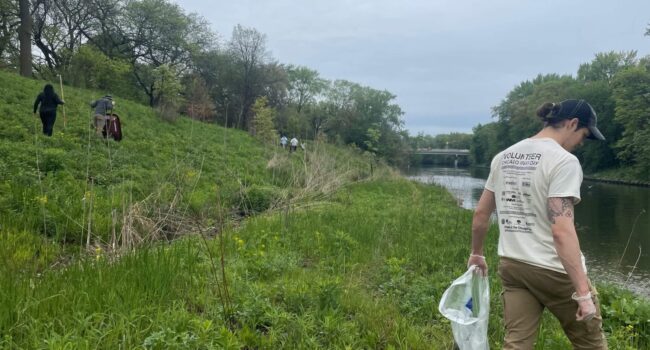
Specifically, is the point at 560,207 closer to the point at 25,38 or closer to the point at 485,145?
the point at 25,38

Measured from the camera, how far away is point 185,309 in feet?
10.4

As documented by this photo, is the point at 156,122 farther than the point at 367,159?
No

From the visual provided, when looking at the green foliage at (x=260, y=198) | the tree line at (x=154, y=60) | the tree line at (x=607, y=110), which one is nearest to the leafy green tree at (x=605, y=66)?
the tree line at (x=607, y=110)

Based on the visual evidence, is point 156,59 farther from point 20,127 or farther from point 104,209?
point 104,209

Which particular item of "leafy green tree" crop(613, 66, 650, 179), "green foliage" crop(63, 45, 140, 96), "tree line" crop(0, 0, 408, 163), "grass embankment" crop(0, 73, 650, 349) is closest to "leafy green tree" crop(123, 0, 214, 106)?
"tree line" crop(0, 0, 408, 163)

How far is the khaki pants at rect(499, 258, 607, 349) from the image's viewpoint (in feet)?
8.11

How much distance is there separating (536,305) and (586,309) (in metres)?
0.39

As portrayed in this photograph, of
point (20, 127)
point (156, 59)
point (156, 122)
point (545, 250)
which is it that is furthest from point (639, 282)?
point (156, 59)

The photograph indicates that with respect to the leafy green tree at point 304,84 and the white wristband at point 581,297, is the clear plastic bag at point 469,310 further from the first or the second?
the leafy green tree at point 304,84

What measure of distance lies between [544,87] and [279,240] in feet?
213

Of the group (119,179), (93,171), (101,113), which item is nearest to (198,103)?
(101,113)

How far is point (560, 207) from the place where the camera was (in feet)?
7.66

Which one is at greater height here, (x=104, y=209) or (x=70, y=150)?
(x=70, y=150)

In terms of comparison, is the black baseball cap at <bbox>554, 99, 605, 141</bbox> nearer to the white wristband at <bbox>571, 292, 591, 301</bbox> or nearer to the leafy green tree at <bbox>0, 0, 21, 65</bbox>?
the white wristband at <bbox>571, 292, 591, 301</bbox>
